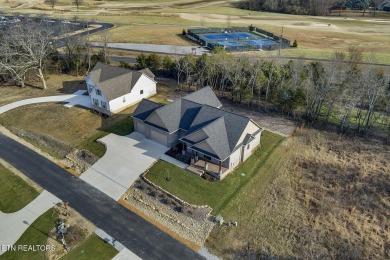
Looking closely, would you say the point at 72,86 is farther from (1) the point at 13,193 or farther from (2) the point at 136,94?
(1) the point at 13,193

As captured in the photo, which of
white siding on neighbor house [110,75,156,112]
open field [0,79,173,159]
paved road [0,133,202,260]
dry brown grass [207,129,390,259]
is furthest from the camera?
white siding on neighbor house [110,75,156,112]

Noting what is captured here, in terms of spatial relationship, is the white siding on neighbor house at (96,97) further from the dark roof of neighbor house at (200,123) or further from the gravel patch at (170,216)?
the gravel patch at (170,216)

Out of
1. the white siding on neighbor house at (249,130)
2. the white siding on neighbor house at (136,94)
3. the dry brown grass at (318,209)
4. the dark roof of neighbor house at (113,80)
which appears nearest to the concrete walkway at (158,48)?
the white siding on neighbor house at (136,94)

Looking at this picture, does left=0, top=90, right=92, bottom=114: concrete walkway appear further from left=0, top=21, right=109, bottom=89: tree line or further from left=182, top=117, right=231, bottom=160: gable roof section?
left=182, top=117, right=231, bottom=160: gable roof section

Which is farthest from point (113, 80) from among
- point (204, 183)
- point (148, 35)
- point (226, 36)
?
point (226, 36)

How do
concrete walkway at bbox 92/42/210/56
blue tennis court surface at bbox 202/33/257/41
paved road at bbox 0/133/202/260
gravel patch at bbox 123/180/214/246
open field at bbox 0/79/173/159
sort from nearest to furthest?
paved road at bbox 0/133/202/260 < gravel patch at bbox 123/180/214/246 < open field at bbox 0/79/173/159 < concrete walkway at bbox 92/42/210/56 < blue tennis court surface at bbox 202/33/257/41

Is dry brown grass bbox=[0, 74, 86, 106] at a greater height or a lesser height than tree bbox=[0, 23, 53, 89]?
lesser

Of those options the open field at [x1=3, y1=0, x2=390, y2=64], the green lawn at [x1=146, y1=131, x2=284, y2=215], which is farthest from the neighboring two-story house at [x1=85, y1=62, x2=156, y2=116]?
the open field at [x1=3, y1=0, x2=390, y2=64]

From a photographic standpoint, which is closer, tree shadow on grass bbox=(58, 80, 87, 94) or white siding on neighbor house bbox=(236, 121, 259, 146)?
white siding on neighbor house bbox=(236, 121, 259, 146)
